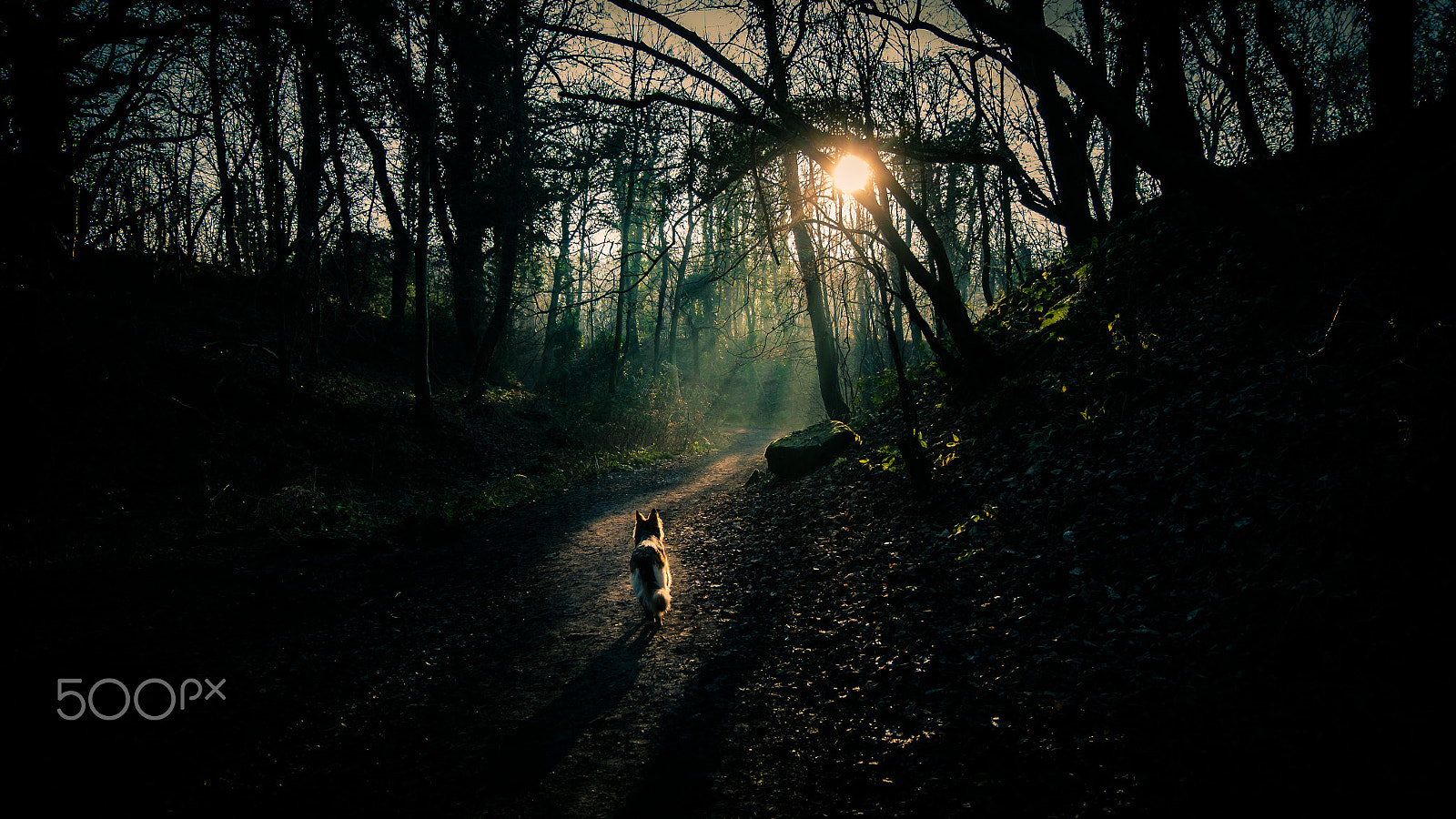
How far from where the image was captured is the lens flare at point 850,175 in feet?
26.1

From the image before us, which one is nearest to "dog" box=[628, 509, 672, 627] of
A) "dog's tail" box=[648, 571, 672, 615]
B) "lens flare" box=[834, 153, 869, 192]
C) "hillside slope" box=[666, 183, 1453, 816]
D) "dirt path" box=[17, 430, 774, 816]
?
"dog's tail" box=[648, 571, 672, 615]

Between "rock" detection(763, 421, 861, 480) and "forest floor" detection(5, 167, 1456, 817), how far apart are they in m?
1.71

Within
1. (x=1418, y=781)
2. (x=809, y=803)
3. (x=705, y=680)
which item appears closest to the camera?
(x=1418, y=781)

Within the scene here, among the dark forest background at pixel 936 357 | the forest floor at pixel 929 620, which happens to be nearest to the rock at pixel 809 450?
the dark forest background at pixel 936 357

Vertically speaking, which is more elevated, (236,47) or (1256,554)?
(236,47)

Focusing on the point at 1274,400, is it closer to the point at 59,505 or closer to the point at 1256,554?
the point at 1256,554

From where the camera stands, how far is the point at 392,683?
4.64 m

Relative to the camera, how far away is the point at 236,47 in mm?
8352

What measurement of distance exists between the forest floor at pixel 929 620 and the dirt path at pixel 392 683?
0.10ft

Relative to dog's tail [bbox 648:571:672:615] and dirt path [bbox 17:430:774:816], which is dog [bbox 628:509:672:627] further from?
dirt path [bbox 17:430:774:816]

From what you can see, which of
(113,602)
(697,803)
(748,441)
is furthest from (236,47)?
(748,441)

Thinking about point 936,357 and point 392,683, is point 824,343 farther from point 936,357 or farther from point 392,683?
point 392,683

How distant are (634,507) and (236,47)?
943 centimetres

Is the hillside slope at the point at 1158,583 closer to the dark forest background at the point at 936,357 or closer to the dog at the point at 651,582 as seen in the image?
the dark forest background at the point at 936,357
